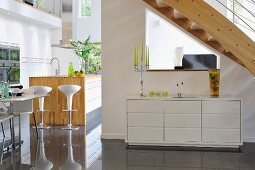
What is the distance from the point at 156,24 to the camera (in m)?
7.48

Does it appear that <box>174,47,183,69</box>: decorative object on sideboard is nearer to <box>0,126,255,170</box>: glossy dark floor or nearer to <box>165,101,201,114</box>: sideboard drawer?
<box>165,101,201,114</box>: sideboard drawer

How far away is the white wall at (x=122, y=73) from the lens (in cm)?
621

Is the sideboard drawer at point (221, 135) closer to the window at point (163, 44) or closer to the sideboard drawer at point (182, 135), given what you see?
the sideboard drawer at point (182, 135)

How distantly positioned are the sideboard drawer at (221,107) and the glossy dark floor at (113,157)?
0.63 meters

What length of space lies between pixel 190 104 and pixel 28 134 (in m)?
3.10

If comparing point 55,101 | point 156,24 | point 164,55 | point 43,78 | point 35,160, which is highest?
point 156,24

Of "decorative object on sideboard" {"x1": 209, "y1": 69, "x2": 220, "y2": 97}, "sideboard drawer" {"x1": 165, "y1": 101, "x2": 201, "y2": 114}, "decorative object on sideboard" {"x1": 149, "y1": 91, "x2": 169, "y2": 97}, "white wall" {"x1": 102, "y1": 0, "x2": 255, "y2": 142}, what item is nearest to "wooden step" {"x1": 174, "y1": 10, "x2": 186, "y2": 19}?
"white wall" {"x1": 102, "y1": 0, "x2": 255, "y2": 142}

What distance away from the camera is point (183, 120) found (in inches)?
223

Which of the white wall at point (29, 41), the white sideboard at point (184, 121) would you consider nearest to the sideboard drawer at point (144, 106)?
the white sideboard at point (184, 121)

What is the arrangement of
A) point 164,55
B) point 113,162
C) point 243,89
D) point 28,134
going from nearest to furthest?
point 113,162
point 243,89
point 28,134
point 164,55

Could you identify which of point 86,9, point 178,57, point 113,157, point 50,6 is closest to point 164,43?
point 178,57

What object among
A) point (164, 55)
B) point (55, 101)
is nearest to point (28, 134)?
point (55, 101)

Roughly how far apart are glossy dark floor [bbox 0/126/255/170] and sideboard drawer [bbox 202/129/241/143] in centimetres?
24

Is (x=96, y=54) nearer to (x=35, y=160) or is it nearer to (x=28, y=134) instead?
(x=28, y=134)
